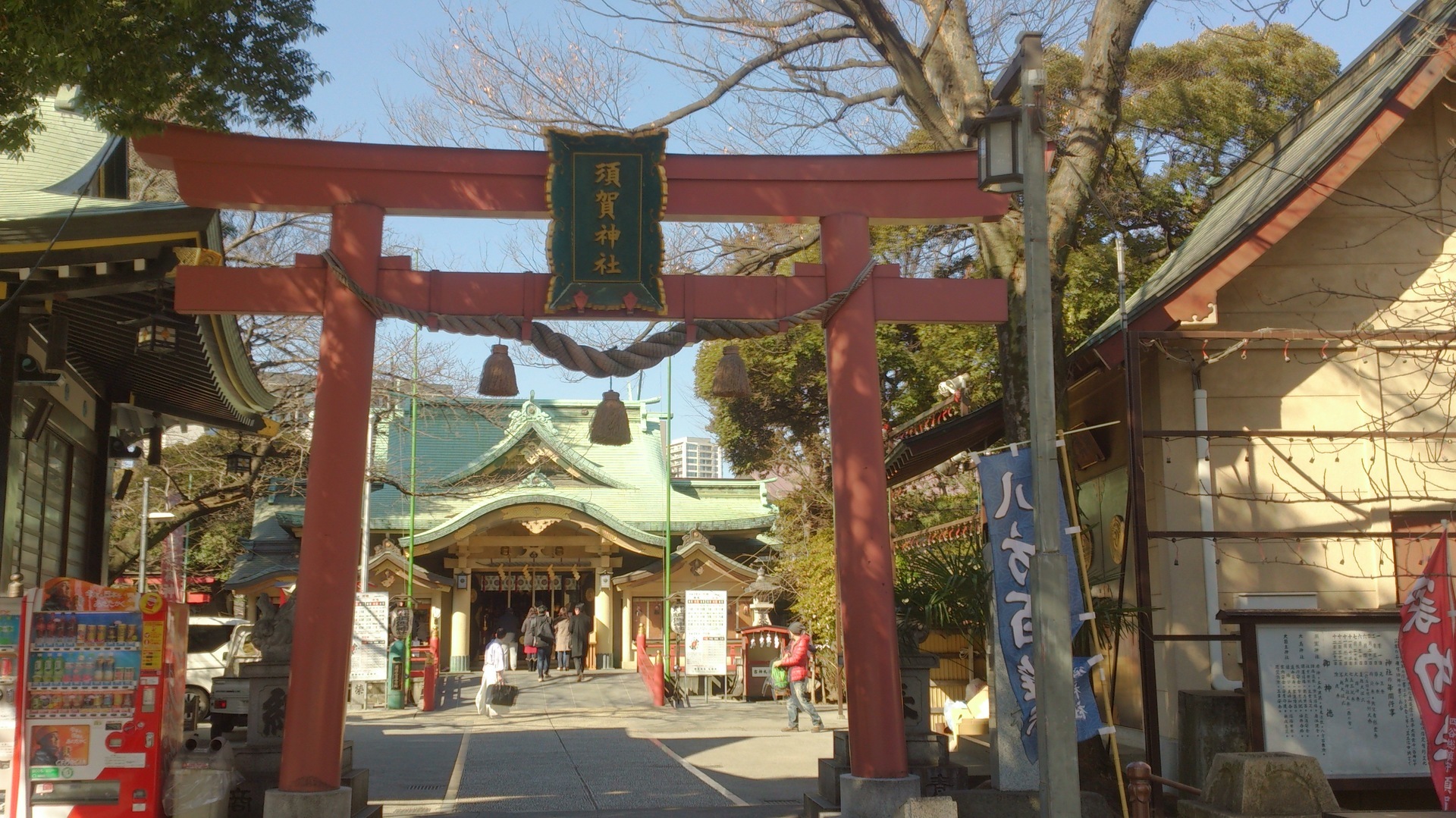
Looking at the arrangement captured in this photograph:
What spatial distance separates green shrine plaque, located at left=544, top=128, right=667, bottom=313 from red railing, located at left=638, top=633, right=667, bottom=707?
15003 mm

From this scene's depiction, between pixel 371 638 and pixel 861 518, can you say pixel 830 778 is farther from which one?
pixel 371 638

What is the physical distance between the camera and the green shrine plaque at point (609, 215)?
9.57m

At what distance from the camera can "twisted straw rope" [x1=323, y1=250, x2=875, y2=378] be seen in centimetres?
933

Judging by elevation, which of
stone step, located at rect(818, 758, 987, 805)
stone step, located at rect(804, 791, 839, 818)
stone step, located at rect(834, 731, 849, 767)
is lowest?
stone step, located at rect(804, 791, 839, 818)

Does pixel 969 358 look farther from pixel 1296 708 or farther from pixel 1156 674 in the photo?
pixel 1296 708

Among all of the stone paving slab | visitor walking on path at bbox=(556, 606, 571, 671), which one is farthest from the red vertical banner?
visitor walking on path at bbox=(556, 606, 571, 671)

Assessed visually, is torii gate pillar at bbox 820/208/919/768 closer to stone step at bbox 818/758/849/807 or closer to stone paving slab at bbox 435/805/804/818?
stone step at bbox 818/758/849/807

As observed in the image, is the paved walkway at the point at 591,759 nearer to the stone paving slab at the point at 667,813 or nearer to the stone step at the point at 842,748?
the stone paving slab at the point at 667,813

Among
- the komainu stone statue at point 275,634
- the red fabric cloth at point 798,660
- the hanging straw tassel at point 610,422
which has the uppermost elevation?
the hanging straw tassel at point 610,422

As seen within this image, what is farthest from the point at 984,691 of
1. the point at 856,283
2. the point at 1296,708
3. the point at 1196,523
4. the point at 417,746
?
the point at 417,746

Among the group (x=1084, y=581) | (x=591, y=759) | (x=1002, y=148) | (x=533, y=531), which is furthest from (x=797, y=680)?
(x=533, y=531)

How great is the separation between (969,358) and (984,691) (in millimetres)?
Answer: 6931

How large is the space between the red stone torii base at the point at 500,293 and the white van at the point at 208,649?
45.9ft

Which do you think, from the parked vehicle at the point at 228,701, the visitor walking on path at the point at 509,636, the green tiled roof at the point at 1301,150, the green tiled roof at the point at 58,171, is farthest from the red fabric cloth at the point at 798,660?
the green tiled roof at the point at 58,171
